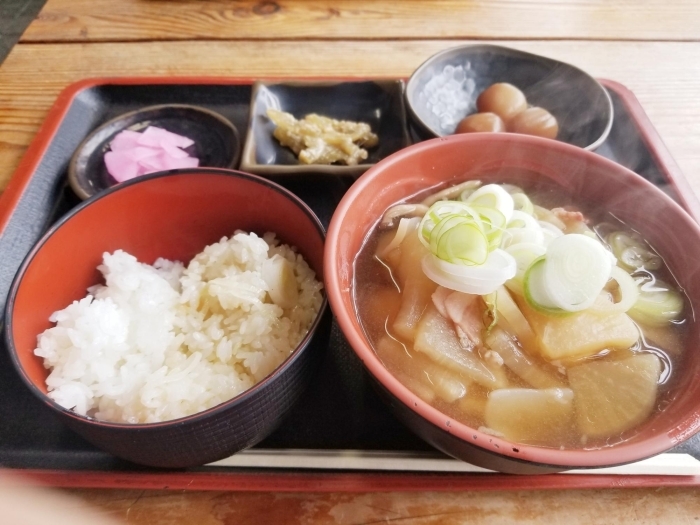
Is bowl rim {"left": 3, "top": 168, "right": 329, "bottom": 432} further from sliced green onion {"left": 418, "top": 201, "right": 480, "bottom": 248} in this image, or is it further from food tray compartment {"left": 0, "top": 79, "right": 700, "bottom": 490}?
sliced green onion {"left": 418, "top": 201, "right": 480, "bottom": 248}

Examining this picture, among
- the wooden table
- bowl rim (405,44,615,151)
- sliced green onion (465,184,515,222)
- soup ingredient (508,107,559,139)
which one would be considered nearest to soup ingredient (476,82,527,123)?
soup ingredient (508,107,559,139)

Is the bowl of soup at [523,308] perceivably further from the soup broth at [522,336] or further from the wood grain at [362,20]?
the wood grain at [362,20]

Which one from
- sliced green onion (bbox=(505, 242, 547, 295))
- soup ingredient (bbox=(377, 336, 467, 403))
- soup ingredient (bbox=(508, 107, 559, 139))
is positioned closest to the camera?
soup ingredient (bbox=(377, 336, 467, 403))

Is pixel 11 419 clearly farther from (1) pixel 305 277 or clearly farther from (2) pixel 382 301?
(2) pixel 382 301

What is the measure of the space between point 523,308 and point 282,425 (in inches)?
27.5

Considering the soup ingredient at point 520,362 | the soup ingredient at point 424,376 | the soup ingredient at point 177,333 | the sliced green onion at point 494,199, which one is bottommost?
the soup ingredient at point 177,333

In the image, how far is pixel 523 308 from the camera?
124 cm

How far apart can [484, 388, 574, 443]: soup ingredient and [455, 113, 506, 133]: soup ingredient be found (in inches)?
47.0

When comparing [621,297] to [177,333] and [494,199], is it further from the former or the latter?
[177,333]

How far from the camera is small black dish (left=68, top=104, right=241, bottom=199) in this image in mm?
1922

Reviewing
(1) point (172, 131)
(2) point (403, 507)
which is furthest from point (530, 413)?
(1) point (172, 131)

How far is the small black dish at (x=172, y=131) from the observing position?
1.92m

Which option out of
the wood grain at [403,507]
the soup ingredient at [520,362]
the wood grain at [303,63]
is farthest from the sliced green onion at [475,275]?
the wood grain at [303,63]

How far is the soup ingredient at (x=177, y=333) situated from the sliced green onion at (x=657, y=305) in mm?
850
